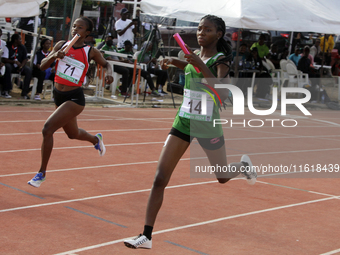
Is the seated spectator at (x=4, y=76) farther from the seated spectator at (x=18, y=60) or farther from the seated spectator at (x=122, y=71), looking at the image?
the seated spectator at (x=122, y=71)

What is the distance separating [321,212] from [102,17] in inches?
785

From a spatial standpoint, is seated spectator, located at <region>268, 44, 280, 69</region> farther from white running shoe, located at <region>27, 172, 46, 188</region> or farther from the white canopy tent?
white running shoe, located at <region>27, 172, 46, 188</region>

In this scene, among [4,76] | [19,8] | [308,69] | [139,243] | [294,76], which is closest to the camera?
[139,243]

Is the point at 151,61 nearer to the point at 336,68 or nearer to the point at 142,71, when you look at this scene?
the point at 142,71

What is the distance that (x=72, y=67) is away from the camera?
5.88 m

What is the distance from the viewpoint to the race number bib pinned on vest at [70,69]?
5.87 meters

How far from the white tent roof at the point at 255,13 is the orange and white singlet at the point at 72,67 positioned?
8.76 metres

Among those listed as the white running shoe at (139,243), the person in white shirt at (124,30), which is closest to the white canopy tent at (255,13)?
the person in white shirt at (124,30)

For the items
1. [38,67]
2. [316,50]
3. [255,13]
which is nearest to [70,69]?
[38,67]

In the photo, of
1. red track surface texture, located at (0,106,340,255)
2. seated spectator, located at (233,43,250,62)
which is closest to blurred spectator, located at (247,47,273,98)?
seated spectator, located at (233,43,250,62)

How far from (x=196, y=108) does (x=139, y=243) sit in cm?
121

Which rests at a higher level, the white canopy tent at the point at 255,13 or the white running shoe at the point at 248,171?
the white canopy tent at the point at 255,13

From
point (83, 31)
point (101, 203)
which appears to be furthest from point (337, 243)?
point (83, 31)

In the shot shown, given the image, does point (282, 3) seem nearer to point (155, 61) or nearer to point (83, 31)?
point (155, 61)
